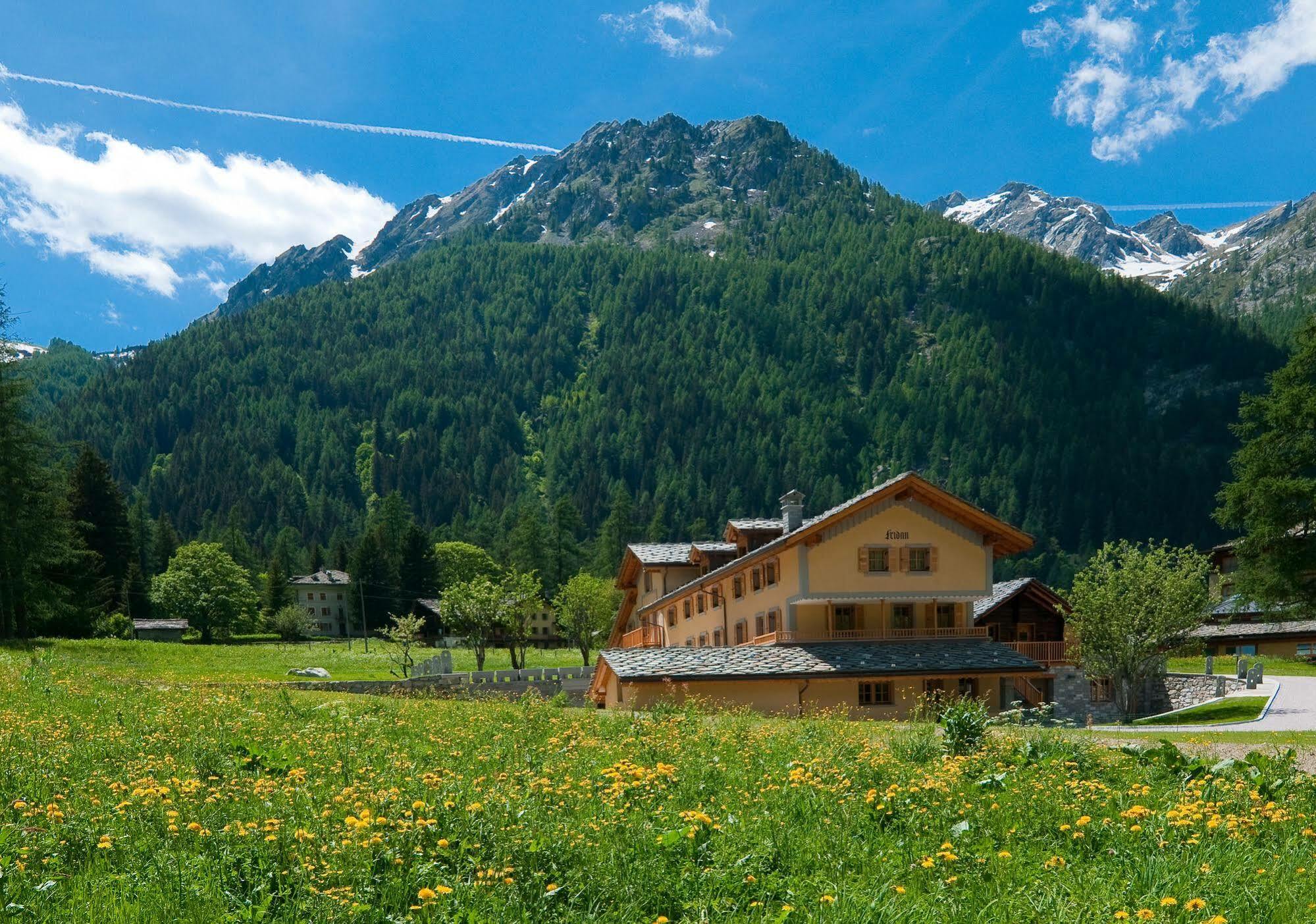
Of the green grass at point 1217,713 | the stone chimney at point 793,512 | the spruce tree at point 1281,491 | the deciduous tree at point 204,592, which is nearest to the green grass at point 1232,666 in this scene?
the spruce tree at point 1281,491

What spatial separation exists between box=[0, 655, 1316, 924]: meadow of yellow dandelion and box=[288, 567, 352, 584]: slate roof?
15257cm

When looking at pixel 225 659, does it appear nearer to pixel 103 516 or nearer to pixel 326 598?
pixel 103 516

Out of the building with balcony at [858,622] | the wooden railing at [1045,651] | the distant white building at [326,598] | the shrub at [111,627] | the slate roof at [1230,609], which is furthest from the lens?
the distant white building at [326,598]

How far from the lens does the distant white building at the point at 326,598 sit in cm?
15850

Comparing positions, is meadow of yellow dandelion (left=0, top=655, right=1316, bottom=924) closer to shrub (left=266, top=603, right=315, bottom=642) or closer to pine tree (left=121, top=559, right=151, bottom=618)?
pine tree (left=121, top=559, right=151, bottom=618)

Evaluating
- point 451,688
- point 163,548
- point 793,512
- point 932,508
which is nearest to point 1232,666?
point 932,508

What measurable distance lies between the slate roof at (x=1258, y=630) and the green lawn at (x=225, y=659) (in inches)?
2129

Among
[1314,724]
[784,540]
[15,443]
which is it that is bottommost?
[1314,724]

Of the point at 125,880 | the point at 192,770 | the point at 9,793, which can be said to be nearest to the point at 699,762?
the point at 192,770

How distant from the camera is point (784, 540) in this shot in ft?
139

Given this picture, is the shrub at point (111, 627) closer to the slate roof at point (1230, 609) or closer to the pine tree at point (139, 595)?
the pine tree at point (139, 595)

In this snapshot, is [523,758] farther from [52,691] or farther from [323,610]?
[323,610]

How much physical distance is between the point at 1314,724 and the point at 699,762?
2644cm

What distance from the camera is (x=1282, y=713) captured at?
3391 cm
